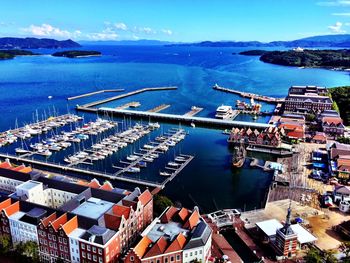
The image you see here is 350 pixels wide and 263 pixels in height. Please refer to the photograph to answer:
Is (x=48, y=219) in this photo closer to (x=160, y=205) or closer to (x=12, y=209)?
(x=12, y=209)

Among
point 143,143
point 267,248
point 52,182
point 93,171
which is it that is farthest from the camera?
point 143,143

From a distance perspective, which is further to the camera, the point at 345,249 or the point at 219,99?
the point at 219,99

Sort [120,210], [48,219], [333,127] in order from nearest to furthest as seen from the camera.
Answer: [48,219] < [120,210] < [333,127]

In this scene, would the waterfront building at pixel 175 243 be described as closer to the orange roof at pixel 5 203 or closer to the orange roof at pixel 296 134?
the orange roof at pixel 5 203

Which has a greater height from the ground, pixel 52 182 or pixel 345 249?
pixel 52 182

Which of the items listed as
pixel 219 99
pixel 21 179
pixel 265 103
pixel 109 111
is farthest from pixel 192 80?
pixel 21 179

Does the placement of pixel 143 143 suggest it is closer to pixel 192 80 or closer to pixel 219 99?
pixel 219 99

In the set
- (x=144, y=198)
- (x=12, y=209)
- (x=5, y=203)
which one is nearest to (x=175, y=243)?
(x=144, y=198)
